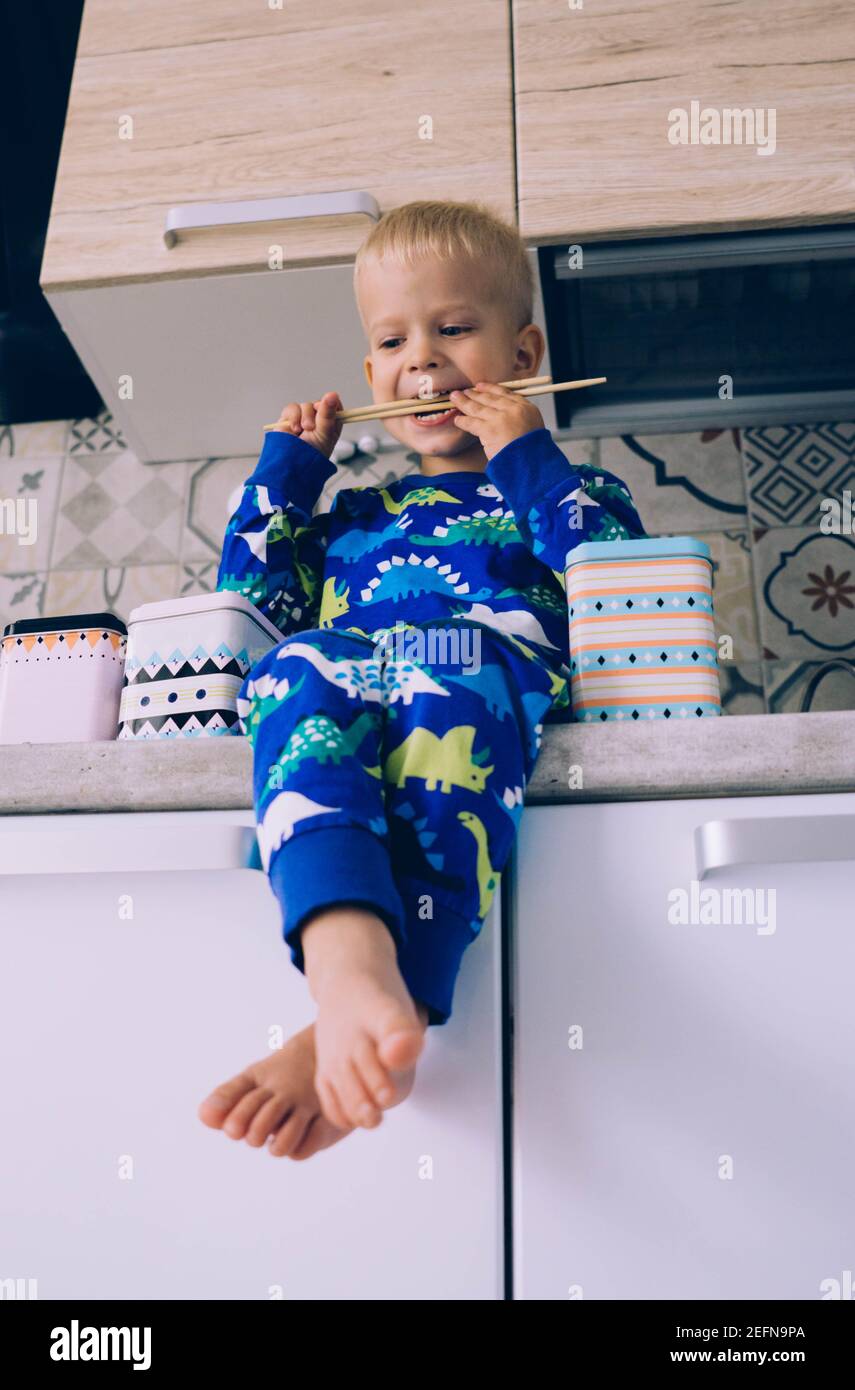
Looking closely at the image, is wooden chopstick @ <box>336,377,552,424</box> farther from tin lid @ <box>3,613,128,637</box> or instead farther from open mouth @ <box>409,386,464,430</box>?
tin lid @ <box>3,613,128,637</box>

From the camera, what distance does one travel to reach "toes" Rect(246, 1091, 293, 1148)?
1.99 ft

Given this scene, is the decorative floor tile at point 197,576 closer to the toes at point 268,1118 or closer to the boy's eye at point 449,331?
the boy's eye at point 449,331

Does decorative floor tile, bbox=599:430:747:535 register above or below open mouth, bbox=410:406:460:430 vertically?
above

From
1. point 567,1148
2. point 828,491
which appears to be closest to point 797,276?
point 828,491

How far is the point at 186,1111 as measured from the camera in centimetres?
70

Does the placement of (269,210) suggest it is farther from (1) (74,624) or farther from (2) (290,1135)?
(2) (290,1135)

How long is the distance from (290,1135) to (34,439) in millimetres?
1361

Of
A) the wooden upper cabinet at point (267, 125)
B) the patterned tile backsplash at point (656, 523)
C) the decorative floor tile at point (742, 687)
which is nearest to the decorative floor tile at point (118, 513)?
the patterned tile backsplash at point (656, 523)

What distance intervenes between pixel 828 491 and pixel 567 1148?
1.08m

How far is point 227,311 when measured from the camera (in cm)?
130

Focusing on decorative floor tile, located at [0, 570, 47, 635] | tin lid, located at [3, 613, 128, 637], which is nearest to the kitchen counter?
tin lid, located at [3, 613, 128, 637]

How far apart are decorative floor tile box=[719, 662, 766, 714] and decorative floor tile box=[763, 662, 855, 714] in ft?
0.04

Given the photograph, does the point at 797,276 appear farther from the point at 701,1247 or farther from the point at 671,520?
the point at 701,1247

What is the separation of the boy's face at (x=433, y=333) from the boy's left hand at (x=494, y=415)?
1.5 inches
